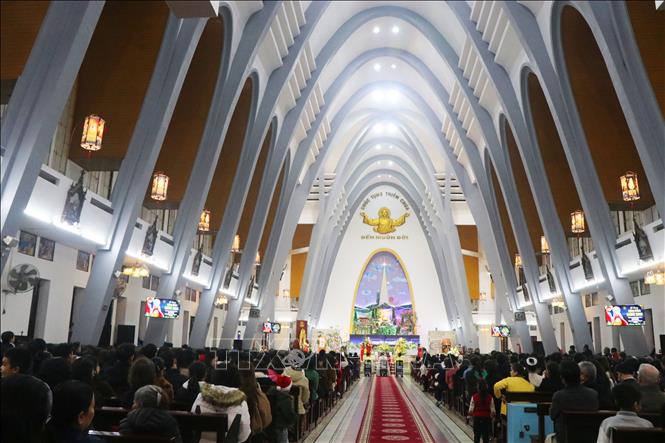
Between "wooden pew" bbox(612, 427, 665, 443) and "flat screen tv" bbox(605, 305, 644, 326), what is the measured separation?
9.70m

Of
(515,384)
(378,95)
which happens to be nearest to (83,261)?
(515,384)

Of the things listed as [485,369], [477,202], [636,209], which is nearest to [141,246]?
[485,369]

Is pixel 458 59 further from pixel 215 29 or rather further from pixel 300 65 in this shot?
pixel 215 29

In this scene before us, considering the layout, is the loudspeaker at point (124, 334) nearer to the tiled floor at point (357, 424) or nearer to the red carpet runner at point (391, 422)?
the tiled floor at point (357, 424)

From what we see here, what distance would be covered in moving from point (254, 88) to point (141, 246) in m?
6.69

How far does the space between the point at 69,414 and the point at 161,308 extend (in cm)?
1090

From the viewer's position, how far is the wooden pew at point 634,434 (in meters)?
3.47

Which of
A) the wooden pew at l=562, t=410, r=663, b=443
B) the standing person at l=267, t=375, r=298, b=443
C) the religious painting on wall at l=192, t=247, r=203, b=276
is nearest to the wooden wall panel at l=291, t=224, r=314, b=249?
the religious painting on wall at l=192, t=247, r=203, b=276

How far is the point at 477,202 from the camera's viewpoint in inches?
996

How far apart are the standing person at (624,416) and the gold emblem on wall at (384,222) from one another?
37.6 meters

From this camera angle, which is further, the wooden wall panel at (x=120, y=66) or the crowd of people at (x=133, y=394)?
the wooden wall panel at (x=120, y=66)

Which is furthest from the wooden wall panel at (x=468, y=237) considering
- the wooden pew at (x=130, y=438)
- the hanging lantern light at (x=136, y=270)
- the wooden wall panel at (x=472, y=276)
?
the wooden pew at (x=130, y=438)

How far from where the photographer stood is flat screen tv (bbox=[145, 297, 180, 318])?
12969 mm

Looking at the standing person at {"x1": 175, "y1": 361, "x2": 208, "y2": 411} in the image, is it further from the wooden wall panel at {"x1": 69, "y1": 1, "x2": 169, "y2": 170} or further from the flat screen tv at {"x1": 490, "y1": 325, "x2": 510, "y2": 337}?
the flat screen tv at {"x1": 490, "y1": 325, "x2": 510, "y2": 337}
